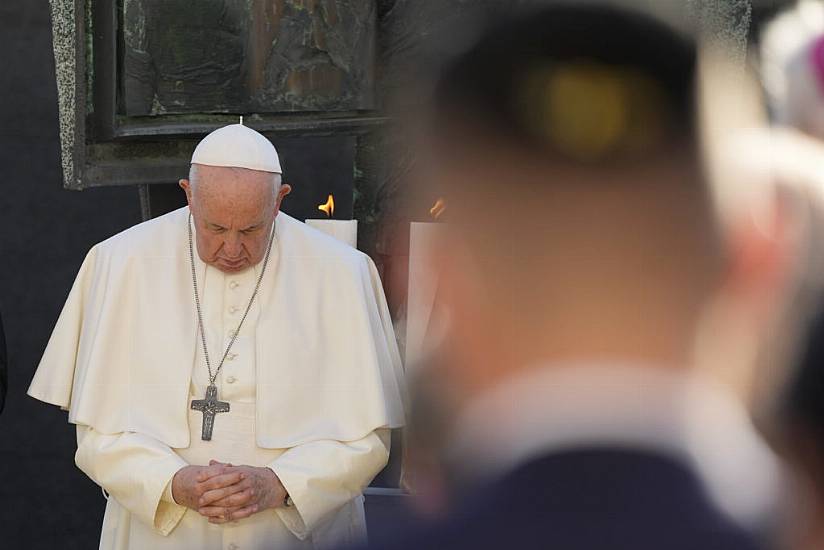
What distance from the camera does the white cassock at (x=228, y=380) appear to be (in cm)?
352

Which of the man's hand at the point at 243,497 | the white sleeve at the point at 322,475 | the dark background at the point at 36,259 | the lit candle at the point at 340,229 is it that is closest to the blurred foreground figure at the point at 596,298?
the man's hand at the point at 243,497

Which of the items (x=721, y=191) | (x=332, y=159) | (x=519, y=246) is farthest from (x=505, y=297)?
(x=332, y=159)

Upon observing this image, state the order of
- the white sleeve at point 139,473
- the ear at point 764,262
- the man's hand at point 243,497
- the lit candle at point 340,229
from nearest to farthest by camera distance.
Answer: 1. the ear at point 764,262
2. the man's hand at point 243,497
3. the white sleeve at point 139,473
4. the lit candle at point 340,229

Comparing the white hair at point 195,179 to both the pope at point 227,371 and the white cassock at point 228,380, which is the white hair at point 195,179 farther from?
the white cassock at point 228,380

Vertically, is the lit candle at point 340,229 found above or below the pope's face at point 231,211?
below

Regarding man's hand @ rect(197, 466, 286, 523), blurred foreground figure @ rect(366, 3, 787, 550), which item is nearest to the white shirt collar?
blurred foreground figure @ rect(366, 3, 787, 550)

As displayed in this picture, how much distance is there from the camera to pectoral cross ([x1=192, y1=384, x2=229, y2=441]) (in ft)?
11.7

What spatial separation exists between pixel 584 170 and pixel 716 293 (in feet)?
0.36

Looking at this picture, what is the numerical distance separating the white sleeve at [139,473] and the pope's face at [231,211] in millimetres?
517

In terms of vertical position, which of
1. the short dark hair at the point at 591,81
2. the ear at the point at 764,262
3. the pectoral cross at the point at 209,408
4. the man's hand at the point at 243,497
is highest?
the short dark hair at the point at 591,81

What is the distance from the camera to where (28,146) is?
6488mm

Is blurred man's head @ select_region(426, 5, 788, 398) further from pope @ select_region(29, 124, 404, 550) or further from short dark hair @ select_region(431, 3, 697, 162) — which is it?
pope @ select_region(29, 124, 404, 550)

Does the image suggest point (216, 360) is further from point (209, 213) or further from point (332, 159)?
point (332, 159)

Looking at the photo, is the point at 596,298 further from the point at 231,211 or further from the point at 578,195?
the point at 231,211
